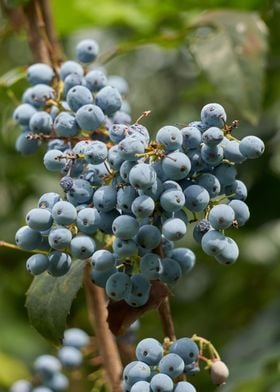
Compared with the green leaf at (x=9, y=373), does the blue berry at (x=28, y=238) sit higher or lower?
lower

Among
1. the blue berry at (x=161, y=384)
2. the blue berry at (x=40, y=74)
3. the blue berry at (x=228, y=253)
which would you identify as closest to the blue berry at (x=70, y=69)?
the blue berry at (x=40, y=74)

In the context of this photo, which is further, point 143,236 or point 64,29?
point 64,29

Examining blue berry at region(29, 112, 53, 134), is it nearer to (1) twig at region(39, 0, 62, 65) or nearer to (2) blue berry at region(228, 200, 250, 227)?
(1) twig at region(39, 0, 62, 65)

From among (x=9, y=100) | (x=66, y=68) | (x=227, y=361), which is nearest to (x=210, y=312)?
(x=227, y=361)

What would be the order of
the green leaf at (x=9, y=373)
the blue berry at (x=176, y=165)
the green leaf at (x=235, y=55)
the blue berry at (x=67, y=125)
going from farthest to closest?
the green leaf at (x=9, y=373), the green leaf at (x=235, y=55), the blue berry at (x=67, y=125), the blue berry at (x=176, y=165)

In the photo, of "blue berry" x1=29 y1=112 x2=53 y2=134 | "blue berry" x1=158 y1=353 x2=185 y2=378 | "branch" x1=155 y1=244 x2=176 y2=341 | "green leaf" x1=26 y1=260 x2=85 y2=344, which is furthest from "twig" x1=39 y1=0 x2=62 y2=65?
"blue berry" x1=158 y1=353 x2=185 y2=378

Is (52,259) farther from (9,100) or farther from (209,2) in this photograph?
(209,2)

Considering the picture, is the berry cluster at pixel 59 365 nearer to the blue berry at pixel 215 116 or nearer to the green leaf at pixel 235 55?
the green leaf at pixel 235 55
